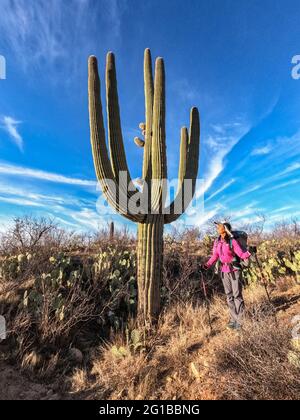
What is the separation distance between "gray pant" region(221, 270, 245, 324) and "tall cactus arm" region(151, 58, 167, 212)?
164 cm

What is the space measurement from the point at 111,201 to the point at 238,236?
2.20 metres

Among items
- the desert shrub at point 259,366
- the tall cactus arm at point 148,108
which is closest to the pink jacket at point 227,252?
the desert shrub at point 259,366

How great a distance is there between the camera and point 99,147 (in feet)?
15.9

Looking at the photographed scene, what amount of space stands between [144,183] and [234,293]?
247 cm

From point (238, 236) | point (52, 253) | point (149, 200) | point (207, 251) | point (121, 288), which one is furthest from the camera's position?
point (207, 251)

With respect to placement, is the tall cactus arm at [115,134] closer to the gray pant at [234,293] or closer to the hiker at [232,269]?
the hiker at [232,269]

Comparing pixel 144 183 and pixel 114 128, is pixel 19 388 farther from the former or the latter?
pixel 114 128

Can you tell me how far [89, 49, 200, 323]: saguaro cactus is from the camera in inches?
190

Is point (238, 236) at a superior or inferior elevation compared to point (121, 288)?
superior

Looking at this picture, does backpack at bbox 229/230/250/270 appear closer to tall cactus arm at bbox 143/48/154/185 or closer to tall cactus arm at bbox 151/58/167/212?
tall cactus arm at bbox 151/58/167/212

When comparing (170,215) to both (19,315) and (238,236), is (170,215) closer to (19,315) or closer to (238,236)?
(238,236)

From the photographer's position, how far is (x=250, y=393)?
2701mm

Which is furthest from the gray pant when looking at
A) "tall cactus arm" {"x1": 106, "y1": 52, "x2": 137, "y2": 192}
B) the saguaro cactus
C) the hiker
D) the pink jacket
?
"tall cactus arm" {"x1": 106, "y1": 52, "x2": 137, "y2": 192}
